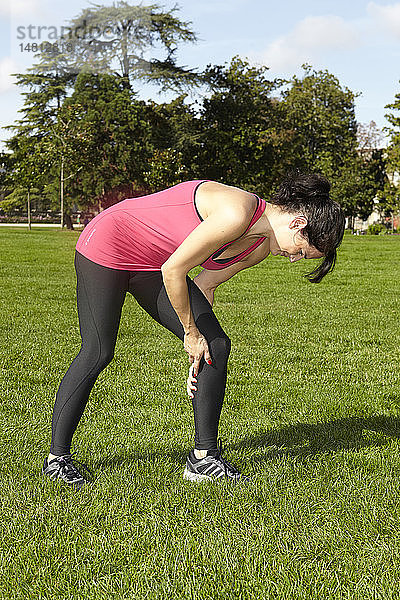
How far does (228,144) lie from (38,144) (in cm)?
1373

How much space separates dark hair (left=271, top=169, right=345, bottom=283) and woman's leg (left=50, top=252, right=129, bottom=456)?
2.86 ft

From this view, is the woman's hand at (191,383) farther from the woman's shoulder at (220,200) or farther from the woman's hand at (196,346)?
the woman's shoulder at (220,200)

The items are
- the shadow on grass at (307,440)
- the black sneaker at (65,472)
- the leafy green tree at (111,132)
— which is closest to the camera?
the black sneaker at (65,472)

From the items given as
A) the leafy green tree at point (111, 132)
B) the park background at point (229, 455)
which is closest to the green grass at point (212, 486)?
the park background at point (229, 455)

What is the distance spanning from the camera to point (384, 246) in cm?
2927

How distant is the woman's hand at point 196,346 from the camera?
309 centimetres

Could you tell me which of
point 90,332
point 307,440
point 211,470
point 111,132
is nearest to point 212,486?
point 211,470

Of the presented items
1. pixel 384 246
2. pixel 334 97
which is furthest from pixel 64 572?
pixel 334 97

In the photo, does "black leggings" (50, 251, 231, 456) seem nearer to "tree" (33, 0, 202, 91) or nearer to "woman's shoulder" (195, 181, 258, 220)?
"woman's shoulder" (195, 181, 258, 220)

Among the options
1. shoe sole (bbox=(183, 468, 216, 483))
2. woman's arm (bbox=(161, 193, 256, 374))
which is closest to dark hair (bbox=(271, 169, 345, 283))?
woman's arm (bbox=(161, 193, 256, 374))

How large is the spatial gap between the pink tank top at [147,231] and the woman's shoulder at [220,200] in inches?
1.5

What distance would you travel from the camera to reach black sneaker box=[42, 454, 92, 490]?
3346mm

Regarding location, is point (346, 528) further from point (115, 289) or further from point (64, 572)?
point (115, 289)

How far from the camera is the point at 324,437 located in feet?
14.2
